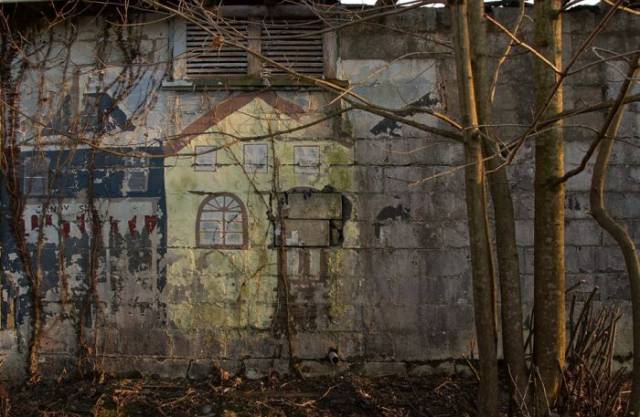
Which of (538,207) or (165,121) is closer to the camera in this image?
(538,207)

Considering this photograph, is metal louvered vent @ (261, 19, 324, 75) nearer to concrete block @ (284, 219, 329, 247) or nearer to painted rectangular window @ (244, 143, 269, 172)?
painted rectangular window @ (244, 143, 269, 172)

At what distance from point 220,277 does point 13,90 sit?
239 cm

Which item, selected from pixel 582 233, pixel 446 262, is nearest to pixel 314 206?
pixel 446 262

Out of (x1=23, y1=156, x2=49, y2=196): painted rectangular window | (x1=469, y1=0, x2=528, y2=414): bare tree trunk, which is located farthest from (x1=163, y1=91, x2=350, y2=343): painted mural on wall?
(x1=469, y1=0, x2=528, y2=414): bare tree trunk

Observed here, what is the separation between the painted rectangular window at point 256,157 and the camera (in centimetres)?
541

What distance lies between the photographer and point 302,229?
5.39 m

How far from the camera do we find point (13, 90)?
5.53 meters

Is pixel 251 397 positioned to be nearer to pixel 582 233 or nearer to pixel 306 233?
pixel 306 233

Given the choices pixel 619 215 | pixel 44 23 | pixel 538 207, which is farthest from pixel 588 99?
pixel 44 23

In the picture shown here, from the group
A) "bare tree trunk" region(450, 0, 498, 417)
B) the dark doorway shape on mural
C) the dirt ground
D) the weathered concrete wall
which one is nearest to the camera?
"bare tree trunk" region(450, 0, 498, 417)

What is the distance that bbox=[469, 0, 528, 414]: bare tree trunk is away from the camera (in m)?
4.11

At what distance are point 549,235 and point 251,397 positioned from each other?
253 centimetres

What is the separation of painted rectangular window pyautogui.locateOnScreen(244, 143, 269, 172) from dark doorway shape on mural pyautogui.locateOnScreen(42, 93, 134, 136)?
1011 mm

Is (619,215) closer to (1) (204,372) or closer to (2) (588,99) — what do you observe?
(2) (588,99)
